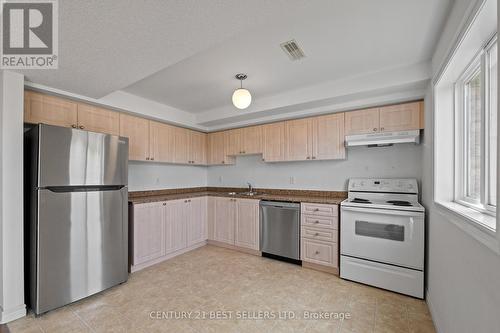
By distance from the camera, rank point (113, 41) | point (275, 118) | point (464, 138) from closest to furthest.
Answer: point (113, 41), point (464, 138), point (275, 118)

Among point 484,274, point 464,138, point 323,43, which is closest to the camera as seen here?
point 484,274

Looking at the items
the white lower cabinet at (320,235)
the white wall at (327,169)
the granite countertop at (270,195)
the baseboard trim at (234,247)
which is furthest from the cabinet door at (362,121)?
the baseboard trim at (234,247)

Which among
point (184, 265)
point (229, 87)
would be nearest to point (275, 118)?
point (229, 87)

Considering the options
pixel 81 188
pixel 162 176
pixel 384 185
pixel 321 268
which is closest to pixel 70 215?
pixel 81 188

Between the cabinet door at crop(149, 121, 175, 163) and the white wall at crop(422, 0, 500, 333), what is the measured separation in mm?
3647

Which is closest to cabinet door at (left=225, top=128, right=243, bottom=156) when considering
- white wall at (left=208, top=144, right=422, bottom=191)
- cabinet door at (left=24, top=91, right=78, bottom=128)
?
white wall at (left=208, top=144, right=422, bottom=191)

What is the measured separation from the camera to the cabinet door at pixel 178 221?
351 cm

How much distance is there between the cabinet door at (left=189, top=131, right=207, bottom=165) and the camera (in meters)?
4.36

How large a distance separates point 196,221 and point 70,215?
6.54 ft

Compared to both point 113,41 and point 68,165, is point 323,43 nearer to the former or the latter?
point 113,41

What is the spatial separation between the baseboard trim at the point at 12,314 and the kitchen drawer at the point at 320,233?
10.1 feet

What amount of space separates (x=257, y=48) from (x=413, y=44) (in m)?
1.45

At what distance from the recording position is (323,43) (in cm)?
203

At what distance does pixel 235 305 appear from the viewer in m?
2.24
